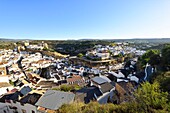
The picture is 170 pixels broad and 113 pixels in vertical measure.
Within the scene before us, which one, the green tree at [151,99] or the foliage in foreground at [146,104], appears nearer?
the foliage in foreground at [146,104]

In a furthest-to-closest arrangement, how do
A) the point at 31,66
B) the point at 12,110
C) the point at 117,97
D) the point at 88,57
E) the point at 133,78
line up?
the point at 88,57 < the point at 31,66 < the point at 133,78 < the point at 117,97 < the point at 12,110

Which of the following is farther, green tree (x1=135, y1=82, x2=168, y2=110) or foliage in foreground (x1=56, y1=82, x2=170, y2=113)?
green tree (x1=135, y1=82, x2=168, y2=110)

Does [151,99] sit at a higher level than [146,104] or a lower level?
higher

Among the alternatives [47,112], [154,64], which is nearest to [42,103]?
[47,112]

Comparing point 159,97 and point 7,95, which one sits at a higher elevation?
point 159,97

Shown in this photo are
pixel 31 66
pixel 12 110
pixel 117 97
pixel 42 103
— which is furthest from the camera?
pixel 31 66

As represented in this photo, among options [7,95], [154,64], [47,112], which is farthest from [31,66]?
[47,112]

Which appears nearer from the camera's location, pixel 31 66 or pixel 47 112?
pixel 47 112

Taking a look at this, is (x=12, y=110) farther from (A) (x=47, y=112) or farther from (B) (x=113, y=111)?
(B) (x=113, y=111)

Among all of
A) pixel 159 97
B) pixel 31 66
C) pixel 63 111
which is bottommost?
pixel 31 66

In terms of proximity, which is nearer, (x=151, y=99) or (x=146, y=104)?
(x=146, y=104)
